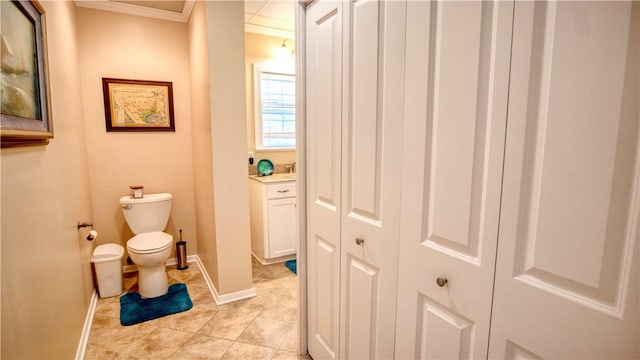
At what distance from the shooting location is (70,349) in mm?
1725

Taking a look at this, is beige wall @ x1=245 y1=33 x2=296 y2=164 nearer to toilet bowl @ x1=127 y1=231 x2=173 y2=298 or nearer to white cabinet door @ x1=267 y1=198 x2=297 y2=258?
white cabinet door @ x1=267 y1=198 x2=297 y2=258

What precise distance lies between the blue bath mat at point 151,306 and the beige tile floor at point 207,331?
46 mm

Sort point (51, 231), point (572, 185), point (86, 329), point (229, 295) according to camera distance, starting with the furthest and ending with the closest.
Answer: point (229, 295), point (86, 329), point (51, 231), point (572, 185)

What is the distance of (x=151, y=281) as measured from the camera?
2684 millimetres

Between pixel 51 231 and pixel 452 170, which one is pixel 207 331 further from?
pixel 452 170

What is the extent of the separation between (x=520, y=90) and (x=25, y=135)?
1.57 m

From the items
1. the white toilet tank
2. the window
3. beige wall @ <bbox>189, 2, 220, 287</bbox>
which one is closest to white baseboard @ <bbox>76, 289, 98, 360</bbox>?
the white toilet tank

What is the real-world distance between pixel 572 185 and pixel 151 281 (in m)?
2.89

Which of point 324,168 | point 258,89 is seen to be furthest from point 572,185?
point 258,89

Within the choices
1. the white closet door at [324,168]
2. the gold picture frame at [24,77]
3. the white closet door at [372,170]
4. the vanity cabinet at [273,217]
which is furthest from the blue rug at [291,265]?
the gold picture frame at [24,77]

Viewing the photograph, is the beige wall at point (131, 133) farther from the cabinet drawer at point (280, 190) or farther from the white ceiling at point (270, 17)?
the cabinet drawer at point (280, 190)

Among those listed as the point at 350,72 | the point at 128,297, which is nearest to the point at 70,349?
the point at 128,297

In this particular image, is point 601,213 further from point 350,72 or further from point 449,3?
point 350,72

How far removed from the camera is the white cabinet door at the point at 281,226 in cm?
325
